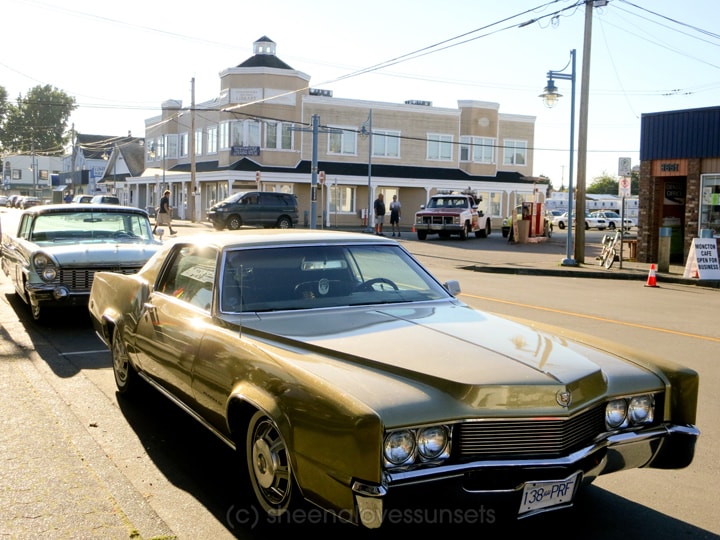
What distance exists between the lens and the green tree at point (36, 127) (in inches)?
5138

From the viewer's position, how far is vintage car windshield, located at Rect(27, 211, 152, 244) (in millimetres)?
10695

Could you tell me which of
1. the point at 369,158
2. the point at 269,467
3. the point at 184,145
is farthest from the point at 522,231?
the point at 184,145

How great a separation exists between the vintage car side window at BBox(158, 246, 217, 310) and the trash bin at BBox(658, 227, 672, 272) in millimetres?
16815

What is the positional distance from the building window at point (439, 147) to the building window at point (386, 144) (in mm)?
2389

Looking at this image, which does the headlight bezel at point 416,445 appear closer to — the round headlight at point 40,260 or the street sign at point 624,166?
the round headlight at point 40,260

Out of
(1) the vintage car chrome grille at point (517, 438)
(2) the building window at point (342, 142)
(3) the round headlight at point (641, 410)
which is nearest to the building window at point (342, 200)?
(2) the building window at point (342, 142)

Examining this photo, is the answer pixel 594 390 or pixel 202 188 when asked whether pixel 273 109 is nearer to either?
pixel 202 188

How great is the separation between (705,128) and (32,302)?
18.9m

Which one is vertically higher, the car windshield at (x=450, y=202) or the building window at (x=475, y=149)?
the building window at (x=475, y=149)

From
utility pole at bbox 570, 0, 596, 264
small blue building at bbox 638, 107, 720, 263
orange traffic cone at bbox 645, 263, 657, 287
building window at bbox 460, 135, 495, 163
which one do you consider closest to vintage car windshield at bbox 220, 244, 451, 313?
orange traffic cone at bbox 645, 263, 657, 287

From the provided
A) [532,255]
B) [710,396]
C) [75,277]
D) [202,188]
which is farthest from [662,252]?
[202,188]

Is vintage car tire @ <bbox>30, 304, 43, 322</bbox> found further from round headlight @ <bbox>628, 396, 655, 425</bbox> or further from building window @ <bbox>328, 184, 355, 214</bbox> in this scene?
building window @ <bbox>328, 184, 355, 214</bbox>

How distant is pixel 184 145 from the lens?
57.3m

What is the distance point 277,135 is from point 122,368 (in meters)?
42.2
